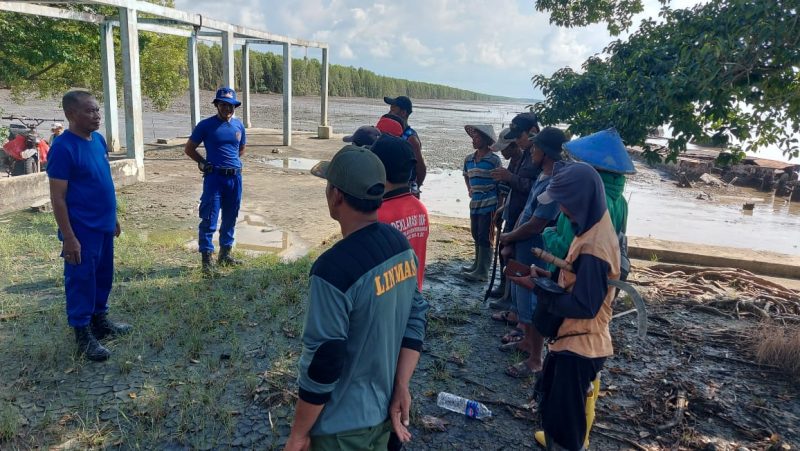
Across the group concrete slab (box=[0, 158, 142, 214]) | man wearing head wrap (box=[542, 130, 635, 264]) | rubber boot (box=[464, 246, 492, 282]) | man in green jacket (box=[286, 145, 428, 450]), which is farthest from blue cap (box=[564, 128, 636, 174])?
concrete slab (box=[0, 158, 142, 214])

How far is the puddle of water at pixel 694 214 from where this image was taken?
Answer: 10.3 metres

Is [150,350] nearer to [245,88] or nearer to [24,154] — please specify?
[24,154]

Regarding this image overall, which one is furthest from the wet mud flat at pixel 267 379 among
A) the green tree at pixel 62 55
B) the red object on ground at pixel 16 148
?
the green tree at pixel 62 55

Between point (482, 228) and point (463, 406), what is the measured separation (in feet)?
8.25

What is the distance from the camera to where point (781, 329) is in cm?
436

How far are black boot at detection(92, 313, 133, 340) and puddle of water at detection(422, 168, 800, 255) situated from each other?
672cm

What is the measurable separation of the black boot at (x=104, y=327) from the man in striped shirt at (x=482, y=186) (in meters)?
3.37

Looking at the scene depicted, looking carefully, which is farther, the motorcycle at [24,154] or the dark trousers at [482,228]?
the motorcycle at [24,154]

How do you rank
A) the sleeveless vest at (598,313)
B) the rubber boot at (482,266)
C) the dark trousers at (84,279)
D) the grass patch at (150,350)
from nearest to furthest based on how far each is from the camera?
the sleeveless vest at (598,313), the grass patch at (150,350), the dark trousers at (84,279), the rubber boot at (482,266)

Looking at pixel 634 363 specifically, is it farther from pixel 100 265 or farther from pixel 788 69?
pixel 100 265

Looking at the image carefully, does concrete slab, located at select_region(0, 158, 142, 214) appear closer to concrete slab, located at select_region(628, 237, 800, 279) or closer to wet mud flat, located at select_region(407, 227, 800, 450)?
wet mud flat, located at select_region(407, 227, 800, 450)

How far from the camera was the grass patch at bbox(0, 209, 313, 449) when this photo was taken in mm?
3020

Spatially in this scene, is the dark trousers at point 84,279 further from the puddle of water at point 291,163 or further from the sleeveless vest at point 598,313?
the puddle of water at point 291,163

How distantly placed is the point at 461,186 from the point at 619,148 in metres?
10.4
